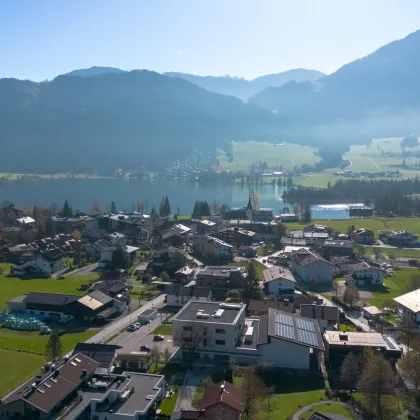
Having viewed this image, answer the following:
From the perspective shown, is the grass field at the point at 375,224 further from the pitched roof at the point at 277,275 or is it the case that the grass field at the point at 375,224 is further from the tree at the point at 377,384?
the tree at the point at 377,384

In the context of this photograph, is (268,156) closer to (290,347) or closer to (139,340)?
(139,340)

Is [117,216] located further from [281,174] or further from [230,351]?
[281,174]

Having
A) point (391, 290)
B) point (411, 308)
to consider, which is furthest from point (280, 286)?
point (411, 308)

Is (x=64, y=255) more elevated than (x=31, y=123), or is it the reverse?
(x=31, y=123)

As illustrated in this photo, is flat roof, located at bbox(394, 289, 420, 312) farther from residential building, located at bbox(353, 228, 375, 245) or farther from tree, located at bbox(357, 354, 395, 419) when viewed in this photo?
residential building, located at bbox(353, 228, 375, 245)

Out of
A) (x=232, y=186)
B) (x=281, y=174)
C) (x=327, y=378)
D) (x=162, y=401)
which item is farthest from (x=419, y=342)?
(x=281, y=174)

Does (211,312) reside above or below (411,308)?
above

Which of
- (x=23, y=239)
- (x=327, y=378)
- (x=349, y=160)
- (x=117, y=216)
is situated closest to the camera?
(x=327, y=378)
